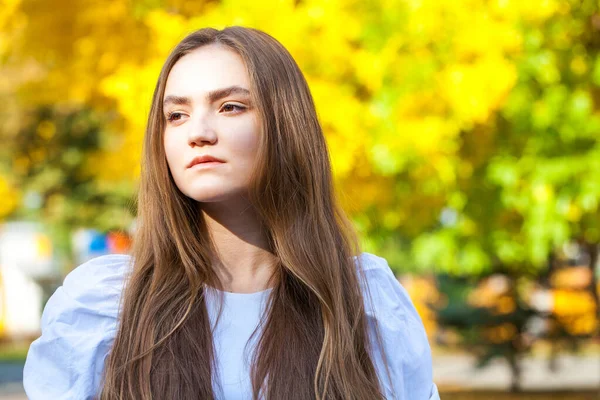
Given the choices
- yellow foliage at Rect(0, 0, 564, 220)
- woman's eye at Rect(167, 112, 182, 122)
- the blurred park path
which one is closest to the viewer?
woman's eye at Rect(167, 112, 182, 122)

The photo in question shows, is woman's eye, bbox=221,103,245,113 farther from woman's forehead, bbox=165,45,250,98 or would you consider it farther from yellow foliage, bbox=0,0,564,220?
yellow foliage, bbox=0,0,564,220

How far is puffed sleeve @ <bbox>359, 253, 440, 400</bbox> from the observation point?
218 cm

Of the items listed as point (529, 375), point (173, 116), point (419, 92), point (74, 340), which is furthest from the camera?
point (529, 375)

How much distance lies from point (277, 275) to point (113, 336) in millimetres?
361

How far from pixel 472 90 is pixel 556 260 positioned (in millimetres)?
6876

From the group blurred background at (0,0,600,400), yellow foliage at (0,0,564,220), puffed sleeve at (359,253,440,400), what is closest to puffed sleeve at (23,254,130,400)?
puffed sleeve at (359,253,440,400)

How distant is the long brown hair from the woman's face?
3 cm

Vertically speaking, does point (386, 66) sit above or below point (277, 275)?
above

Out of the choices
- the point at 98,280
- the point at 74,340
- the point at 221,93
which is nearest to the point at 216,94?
the point at 221,93

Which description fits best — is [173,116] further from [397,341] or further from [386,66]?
[386,66]

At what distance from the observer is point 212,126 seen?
2.08 metres

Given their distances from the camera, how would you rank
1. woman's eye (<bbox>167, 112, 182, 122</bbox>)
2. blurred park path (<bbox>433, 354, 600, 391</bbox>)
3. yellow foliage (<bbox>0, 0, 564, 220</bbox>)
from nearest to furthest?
woman's eye (<bbox>167, 112, 182, 122</bbox>) < yellow foliage (<bbox>0, 0, 564, 220</bbox>) < blurred park path (<bbox>433, 354, 600, 391</bbox>)

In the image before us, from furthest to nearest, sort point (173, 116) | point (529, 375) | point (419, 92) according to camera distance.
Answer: point (529, 375) → point (419, 92) → point (173, 116)

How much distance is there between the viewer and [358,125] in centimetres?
648
